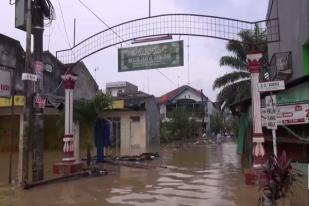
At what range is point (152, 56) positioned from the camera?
17453 mm

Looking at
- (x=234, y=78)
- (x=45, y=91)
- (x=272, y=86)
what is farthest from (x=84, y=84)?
(x=272, y=86)

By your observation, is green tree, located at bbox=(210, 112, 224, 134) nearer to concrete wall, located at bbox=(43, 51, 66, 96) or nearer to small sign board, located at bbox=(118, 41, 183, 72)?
concrete wall, located at bbox=(43, 51, 66, 96)

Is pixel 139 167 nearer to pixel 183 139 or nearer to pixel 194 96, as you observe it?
pixel 183 139

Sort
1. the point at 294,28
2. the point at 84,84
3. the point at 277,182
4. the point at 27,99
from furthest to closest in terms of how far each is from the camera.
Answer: the point at 84,84
the point at 294,28
the point at 27,99
the point at 277,182

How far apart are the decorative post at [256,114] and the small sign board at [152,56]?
451 centimetres

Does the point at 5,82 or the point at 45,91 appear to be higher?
the point at 45,91

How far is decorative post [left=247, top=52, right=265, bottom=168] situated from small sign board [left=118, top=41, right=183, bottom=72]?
4506 mm

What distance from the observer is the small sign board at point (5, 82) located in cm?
1362

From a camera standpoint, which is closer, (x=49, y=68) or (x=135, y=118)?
(x=135, y=118)

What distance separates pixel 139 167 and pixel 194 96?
183ft

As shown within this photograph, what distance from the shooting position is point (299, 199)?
33.9 ft

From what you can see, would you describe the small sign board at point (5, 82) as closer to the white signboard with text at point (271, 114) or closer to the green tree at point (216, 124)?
the white signboard with text at point (271, 114)

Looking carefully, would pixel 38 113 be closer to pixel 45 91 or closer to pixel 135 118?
pixel 135 118

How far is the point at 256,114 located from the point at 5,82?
7319 millimetres
